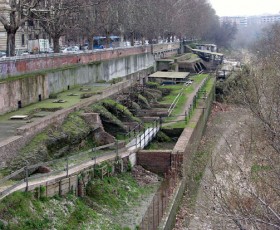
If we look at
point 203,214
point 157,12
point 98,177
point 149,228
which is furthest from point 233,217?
point 157,12

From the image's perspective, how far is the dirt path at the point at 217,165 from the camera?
13.6 m

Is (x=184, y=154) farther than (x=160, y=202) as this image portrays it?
Yes

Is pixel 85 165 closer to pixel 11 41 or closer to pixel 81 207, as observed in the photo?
pixel 81 207

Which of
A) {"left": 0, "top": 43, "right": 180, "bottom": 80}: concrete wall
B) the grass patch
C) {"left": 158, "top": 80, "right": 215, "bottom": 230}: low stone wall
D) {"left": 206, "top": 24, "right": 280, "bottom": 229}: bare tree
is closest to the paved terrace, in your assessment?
the grass patch

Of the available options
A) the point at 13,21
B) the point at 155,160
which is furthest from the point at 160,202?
the point at 13,21

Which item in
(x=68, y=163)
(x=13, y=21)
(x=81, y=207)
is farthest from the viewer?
(x=13, y=21)

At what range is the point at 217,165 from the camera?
1995 centimetres

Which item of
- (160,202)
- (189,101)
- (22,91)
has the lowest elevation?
(160,202)

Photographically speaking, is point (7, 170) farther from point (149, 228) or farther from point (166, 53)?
point (166, 53)

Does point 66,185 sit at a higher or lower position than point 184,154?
higher

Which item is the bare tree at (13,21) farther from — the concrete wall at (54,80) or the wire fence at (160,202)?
the wire fence at (160,202)

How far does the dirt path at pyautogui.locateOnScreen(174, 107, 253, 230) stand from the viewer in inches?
535

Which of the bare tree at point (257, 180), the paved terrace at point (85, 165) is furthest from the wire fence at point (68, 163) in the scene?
the bare tree at point (257, 180)

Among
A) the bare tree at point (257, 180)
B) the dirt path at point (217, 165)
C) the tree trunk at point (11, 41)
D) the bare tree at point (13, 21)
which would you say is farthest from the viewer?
the tree trunk at point (11, 41)
